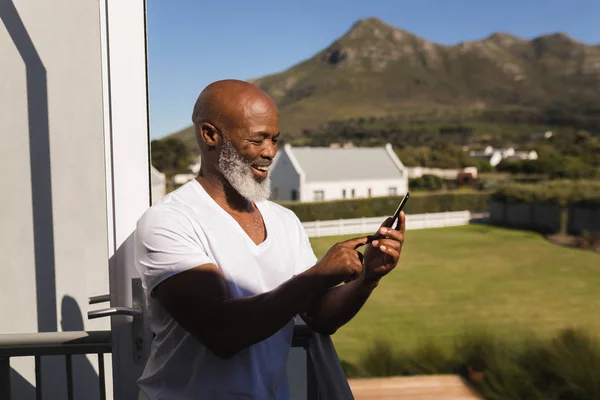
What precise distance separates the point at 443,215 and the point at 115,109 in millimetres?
20383

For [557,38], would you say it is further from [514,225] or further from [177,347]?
[177,347]

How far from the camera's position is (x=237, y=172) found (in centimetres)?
71

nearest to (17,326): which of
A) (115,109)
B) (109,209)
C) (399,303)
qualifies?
(109,209)

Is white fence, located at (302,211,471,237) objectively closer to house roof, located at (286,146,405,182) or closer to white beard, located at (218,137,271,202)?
house roof, located at (286,146,405,182)

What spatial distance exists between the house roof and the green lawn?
6.72 meters

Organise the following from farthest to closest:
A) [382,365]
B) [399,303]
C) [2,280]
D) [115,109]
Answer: [399,303], [382,365], [2,280], [115,109]

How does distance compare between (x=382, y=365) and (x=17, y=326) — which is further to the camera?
(x=382, y=365)

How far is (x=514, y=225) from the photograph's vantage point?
18.4 m

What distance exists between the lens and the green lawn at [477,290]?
9.52 m

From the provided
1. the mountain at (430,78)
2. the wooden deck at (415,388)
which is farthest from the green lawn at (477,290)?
the mountain at (430,78)

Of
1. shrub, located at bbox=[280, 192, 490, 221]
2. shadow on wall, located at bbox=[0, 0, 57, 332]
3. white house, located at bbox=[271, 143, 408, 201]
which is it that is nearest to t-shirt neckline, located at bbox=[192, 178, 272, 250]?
shadow on wall, located at bbox=[0, 0, 57, 332]

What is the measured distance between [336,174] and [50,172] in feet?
76.4

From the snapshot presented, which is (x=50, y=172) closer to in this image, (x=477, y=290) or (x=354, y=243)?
(x=354, y=243)

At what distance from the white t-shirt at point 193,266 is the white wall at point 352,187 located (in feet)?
73.9
